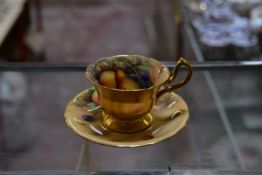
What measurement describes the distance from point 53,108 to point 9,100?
102 millimetres

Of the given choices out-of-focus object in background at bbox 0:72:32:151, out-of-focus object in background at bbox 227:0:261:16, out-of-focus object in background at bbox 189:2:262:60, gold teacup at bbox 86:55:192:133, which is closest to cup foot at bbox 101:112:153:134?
gold teacup at bbox 86:55:192:133

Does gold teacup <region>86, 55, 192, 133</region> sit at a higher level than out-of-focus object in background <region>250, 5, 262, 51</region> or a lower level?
lower

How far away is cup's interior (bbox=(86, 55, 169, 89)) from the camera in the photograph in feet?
2.10

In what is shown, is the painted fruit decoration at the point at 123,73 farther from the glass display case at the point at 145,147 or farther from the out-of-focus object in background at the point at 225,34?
the out-of-focus object in background at the point at 225,34

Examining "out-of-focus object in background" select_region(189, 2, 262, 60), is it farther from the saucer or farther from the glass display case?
the saucer

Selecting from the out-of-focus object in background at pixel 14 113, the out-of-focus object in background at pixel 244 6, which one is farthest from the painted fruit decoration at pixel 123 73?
the out-of-focus object in background at pixel 244 6

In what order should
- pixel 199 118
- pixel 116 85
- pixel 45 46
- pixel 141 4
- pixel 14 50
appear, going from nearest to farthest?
1. pixel 116 85
2. pixel 199 118
3. pixel 14 50
4. pixel 45 46
5. pixel 141 4

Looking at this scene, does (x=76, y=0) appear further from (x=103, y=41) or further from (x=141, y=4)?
(x=103, y=41)

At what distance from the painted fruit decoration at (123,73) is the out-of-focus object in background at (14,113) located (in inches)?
6.8

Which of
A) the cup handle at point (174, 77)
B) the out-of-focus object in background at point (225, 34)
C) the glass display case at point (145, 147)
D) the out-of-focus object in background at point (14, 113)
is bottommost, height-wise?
the out-of-focus object in background at point (14, 113)

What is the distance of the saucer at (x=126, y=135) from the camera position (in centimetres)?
61

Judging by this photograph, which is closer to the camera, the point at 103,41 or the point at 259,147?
the point at 259,147

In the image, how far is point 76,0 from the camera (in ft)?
9.70

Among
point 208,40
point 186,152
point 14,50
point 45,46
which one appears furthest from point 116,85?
point 45,46
